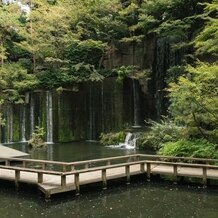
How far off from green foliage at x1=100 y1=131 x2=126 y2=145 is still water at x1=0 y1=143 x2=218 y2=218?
10691mm

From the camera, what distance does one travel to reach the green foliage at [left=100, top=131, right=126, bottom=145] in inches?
947

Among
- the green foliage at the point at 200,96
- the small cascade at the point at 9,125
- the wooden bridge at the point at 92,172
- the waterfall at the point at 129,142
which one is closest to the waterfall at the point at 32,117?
the small cascade at the point at 9,125

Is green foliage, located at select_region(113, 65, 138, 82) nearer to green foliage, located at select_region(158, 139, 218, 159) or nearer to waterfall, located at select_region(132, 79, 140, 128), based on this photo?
waterfall, located at select_region(132, 79, 140, 128)

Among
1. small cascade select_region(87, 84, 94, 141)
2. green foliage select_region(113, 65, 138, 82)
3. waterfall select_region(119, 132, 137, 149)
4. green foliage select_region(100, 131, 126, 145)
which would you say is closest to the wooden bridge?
waterfall select_region(119, 132, 137, 149)

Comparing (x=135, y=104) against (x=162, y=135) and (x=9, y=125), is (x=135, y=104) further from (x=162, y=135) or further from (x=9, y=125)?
(x=9, y=125)

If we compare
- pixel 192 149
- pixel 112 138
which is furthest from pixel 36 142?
pixel 192 149

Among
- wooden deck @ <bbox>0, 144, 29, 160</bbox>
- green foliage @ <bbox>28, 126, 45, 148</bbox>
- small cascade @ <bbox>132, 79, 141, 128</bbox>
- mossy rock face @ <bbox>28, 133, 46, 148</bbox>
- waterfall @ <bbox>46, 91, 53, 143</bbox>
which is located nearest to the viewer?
wooden deck @ <bbox>0, 144, 29, 160</bbox>

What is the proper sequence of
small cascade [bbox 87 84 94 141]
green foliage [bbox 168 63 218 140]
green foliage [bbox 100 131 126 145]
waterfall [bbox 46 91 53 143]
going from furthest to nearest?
small cascade [bbox 87 84 94 141], waterfall [bbox 46 91 53 143], green foliage [bbox 100 131 126 145], green foliage [bbox 168 63 218 140]

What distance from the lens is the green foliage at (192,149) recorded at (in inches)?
564

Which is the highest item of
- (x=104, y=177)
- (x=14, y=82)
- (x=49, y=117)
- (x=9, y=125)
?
(x=14, y=82)

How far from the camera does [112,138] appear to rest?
24625 mm

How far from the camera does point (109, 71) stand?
28.3 meters

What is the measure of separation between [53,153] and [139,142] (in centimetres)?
516

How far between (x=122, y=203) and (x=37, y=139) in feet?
47.1
